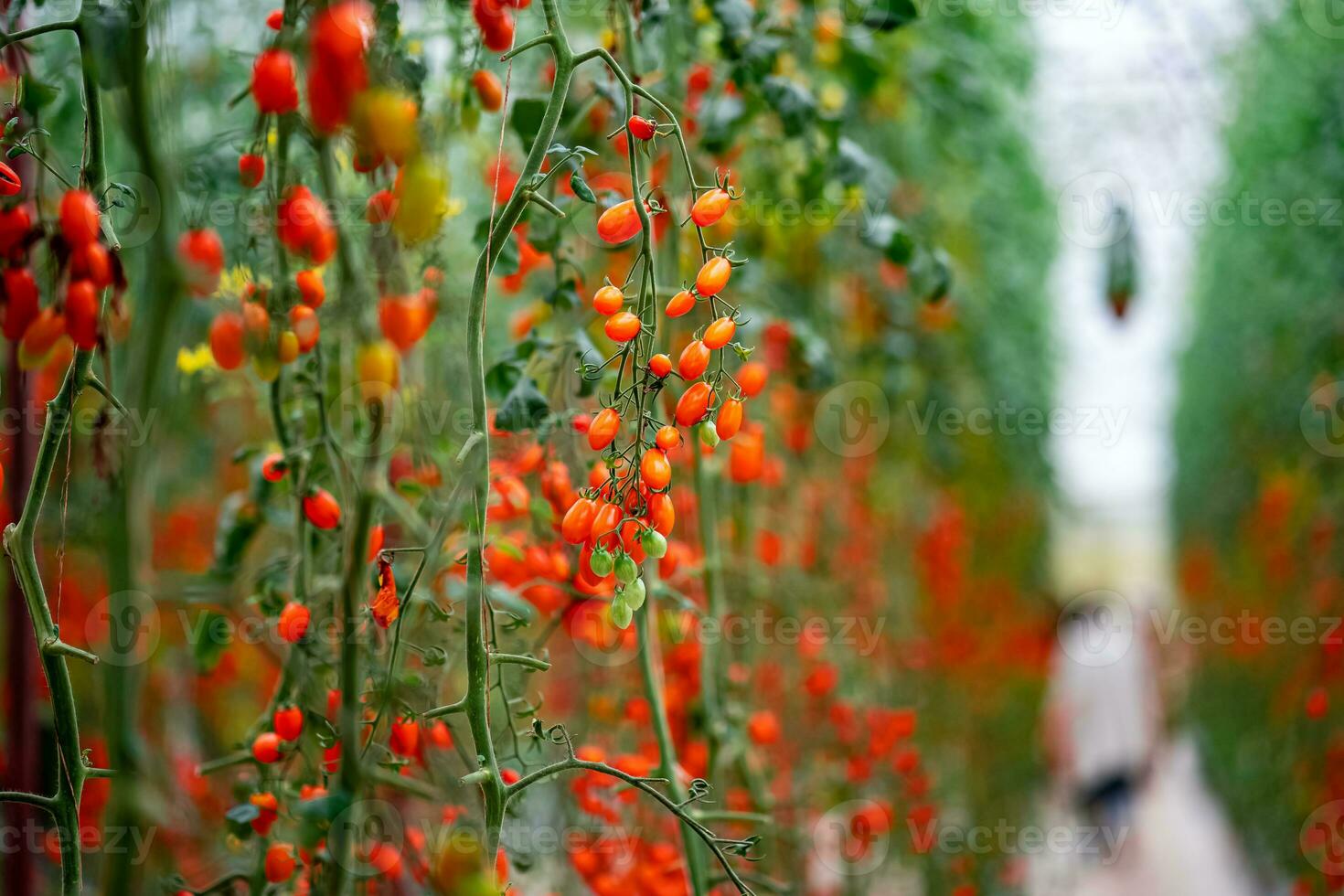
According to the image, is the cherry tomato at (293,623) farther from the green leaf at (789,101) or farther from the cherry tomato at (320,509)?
the green leaf at (789,101)

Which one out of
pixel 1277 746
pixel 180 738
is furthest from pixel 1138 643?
pixel 180 738

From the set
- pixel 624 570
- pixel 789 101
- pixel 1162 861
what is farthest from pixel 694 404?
pixel 1162 861

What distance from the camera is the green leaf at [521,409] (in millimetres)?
920

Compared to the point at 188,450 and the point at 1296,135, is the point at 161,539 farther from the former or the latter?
the point at 1296,135

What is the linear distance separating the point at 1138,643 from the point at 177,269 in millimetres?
5227

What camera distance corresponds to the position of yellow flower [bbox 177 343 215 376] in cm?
108

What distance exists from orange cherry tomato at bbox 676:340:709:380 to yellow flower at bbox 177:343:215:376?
57cm

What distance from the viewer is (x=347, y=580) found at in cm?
62

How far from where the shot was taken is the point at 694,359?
2.46 ft

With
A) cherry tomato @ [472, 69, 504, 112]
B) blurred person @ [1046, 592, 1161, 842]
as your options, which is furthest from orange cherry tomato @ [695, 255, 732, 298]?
blurred person @ [1046, 592, 1161, 842]

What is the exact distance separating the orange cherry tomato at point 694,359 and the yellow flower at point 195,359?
1.88ft

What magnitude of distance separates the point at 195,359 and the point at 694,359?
0.62m

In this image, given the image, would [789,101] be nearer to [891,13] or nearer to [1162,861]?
[891,13]

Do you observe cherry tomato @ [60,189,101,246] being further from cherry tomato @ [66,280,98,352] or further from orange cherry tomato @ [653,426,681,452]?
orange cherry tomato @ [653,426,681,452]
